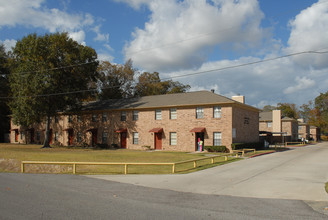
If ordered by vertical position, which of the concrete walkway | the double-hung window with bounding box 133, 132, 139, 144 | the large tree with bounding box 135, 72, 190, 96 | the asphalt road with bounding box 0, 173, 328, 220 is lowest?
the concrete walkway

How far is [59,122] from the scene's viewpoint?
1829 inches

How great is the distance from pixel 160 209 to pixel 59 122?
4242 cm

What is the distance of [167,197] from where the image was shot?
30.1ft

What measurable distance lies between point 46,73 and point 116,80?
2611cm

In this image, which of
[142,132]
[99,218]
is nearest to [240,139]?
[142,132]

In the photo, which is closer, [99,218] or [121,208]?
[99,218]

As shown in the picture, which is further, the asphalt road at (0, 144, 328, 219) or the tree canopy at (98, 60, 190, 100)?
the tree canopy at (98, 60, 190, 100)

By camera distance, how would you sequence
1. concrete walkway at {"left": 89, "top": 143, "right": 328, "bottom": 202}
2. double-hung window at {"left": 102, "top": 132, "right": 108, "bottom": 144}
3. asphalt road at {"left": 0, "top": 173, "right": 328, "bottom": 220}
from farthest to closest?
double-hung window at {"left": 102, "top": 132, "right": 108, "bottom": 144} < concrete walkway at {"left": 89, "top": 143, "right": 328, "bottom": 202} < asphalt road at {"left": 0, "top": 173, "right": 328, "bottom": 220}

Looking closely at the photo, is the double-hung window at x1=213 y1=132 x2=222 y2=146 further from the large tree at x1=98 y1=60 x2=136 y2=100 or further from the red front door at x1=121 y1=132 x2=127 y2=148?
the large tree at x1=98 y1=60 x2=136 y2=100

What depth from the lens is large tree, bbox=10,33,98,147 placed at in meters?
34.4

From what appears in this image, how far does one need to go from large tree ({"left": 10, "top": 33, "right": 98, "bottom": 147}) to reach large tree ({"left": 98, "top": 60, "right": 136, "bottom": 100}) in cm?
2169

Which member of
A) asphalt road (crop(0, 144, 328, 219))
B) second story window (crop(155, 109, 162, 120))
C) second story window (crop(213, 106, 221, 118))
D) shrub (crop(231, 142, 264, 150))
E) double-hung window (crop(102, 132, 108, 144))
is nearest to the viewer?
asphalt road (crop(0, 144, 328, 219))

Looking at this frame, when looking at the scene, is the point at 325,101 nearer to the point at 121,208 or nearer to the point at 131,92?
the point at 131,92

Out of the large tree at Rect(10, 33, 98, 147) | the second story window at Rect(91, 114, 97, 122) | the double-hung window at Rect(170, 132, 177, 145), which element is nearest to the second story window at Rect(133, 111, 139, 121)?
the double-hung window at Rect(170, 132, 177, 145)
